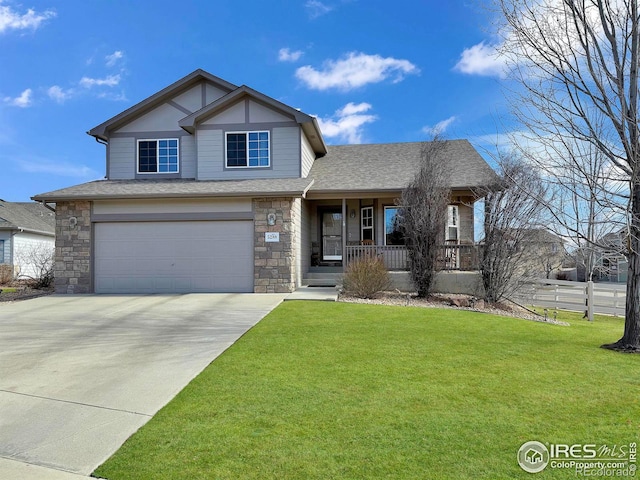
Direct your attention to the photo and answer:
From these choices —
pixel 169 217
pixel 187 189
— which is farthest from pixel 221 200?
pixel 169 217

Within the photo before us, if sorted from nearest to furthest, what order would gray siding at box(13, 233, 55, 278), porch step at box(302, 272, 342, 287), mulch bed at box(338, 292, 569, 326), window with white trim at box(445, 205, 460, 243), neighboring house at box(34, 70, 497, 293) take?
1. mulch bed at box(338, 292, 569, 326)
2. neighboring house at box(34, 70, 497, 293)
3. porch step at box(302, 272, 342, 287)
4. window with white trim at box(445, 205, 460, 243)
5. gray siding at box(13, 233, 55, 278)

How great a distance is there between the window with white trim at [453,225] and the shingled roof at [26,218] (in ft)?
71.4

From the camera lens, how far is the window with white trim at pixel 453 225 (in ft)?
49.0

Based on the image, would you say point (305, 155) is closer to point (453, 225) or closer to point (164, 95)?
point (164, 95)

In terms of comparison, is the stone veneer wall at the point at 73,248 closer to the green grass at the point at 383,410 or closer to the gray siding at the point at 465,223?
the green grass at the point at 383,410

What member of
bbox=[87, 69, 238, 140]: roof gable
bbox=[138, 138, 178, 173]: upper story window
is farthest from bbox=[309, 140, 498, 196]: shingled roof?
bbox=[138, 138, 178, 173]: upper story window

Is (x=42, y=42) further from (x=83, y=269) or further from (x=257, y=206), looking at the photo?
(x=257, y=206)

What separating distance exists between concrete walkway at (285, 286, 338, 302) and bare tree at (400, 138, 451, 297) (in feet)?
8.17

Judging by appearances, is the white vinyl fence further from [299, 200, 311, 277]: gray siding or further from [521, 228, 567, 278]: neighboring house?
[299, 200, 311, 277]: gray siding

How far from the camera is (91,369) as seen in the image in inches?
213

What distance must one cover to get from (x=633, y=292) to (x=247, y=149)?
11465 millimetres

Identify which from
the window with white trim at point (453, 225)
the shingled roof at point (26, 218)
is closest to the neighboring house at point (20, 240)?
the shingled roof at point (26, 218)

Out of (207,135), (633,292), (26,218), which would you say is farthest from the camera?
(26,218)

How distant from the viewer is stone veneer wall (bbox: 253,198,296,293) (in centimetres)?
1278
